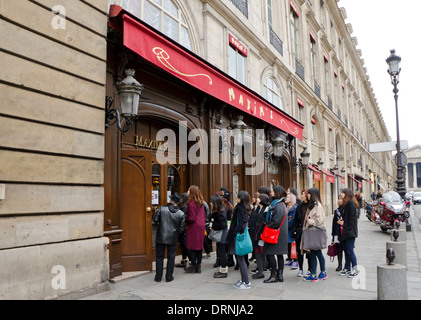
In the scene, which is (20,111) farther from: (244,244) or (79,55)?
(244,244)

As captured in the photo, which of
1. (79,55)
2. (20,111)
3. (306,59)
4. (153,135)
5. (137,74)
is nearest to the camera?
(20,111)

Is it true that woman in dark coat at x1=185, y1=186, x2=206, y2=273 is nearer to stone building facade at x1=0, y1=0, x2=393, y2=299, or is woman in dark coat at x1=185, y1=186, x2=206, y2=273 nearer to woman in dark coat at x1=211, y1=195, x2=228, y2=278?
woman in dark coat at x1=211, y1=195, x2=228, y2=278

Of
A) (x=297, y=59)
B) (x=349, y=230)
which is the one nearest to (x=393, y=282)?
(x=349, y=230)

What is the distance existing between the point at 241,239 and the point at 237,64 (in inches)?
293

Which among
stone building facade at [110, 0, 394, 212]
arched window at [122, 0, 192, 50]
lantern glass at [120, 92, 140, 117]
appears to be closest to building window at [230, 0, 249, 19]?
stone building facade at [110, 0, 394, 212]

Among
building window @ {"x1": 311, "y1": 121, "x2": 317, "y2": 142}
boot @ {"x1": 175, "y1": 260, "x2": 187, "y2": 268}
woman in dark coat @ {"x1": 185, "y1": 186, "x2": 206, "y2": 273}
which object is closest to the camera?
woman in dark coat @ {"x1": 185, "y1": 186, "x2": 206, "y2": 273}

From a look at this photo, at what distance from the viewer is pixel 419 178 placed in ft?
395

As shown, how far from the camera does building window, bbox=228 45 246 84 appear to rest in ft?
36.1

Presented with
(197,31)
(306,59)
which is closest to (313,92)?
(306,59)

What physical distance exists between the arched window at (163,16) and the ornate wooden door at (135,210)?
3.20 m

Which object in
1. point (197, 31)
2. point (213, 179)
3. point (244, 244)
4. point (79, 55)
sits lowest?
point (244, 244)

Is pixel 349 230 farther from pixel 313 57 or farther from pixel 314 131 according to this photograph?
pixel 313 57

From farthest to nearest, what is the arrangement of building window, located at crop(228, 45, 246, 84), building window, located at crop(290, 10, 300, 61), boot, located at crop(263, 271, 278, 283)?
building window, located at crop(290, 10, 300, 61) → building window, located at crop(228, 45, 246, 84) → boot, located at crop(263, 271, 278, 283)
